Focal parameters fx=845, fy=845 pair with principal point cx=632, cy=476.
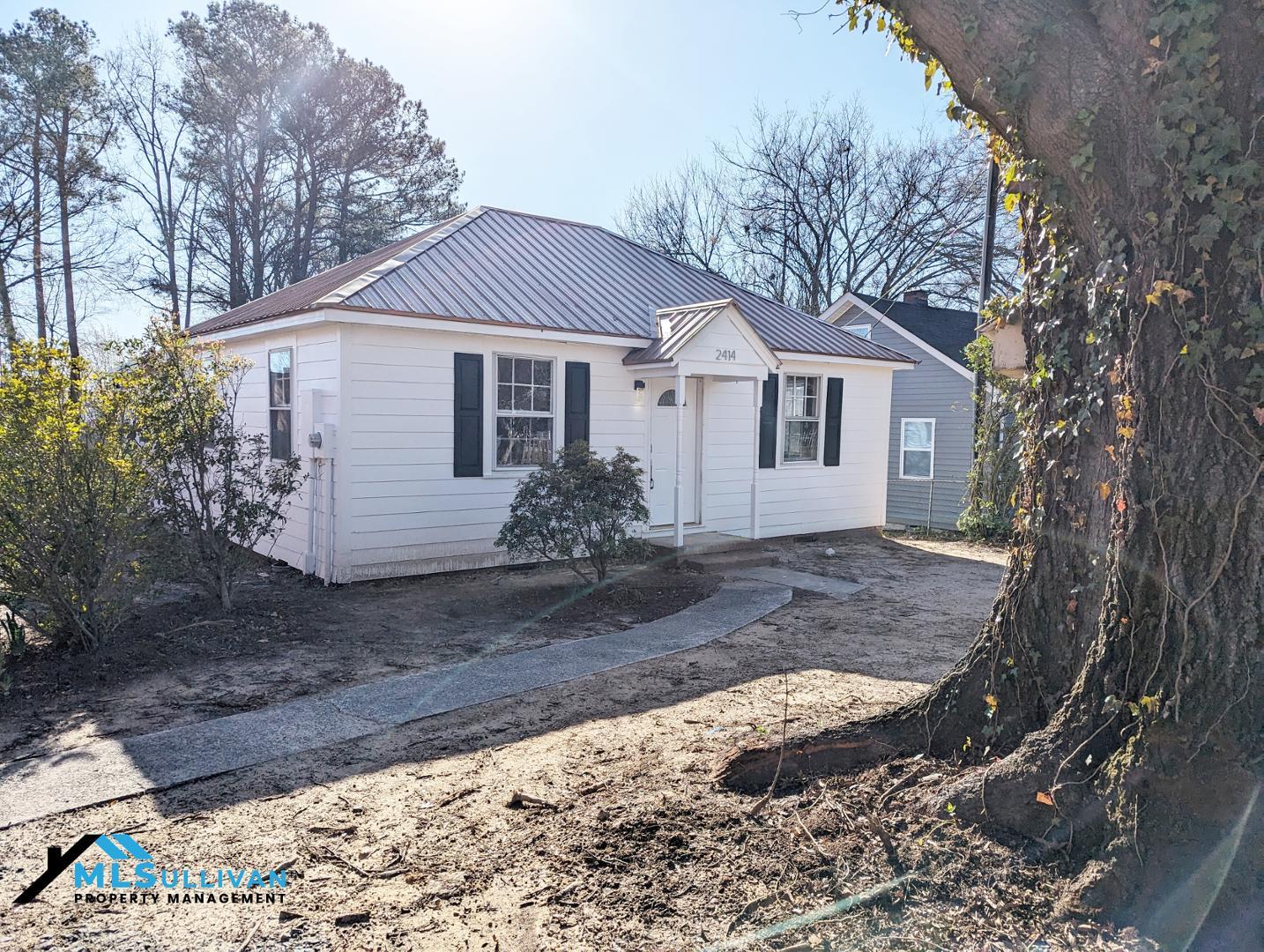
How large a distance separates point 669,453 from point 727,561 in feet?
5.98

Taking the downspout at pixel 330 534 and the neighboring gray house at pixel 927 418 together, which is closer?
the downspout at pixel 330 534

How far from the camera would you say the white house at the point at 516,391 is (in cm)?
902

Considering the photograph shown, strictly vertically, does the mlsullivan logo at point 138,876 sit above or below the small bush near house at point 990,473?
below

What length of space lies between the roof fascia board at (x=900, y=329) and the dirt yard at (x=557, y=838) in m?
12.2

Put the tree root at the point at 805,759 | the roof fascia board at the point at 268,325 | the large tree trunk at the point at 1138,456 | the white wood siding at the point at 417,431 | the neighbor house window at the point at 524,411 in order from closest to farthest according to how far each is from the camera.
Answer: the large tree trunk at the point at 1138,456
the tree root at the point at 805,759
the roof fascia board at the point at 268,325
the white wood siding at the point at 417,431
the neighbor house window at the point at 524,411

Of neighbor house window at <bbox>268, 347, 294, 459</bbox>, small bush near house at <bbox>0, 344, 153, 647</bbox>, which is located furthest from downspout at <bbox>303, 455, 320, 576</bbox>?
small bush near house at <bbox>0, 344, 153, 647</bbox>

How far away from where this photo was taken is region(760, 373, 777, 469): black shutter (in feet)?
40.2

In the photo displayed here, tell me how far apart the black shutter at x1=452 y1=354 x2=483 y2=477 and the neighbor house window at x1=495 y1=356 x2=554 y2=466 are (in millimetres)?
258

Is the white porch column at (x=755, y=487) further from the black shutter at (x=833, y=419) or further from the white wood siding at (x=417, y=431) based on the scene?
the black shutter at (x=833, y=419)

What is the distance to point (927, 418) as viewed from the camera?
57.0 ft

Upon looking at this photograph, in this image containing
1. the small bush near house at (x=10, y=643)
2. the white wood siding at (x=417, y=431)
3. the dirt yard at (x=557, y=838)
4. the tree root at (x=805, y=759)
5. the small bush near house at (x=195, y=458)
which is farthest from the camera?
the white wood siding at (x=417, y=431)

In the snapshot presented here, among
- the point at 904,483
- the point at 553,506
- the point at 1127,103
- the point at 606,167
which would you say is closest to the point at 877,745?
the point at 1127,103

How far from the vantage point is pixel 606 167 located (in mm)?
29031

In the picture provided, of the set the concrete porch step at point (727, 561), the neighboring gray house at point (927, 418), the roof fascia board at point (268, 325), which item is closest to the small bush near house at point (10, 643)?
the roof fascia board at point (268, 325)
